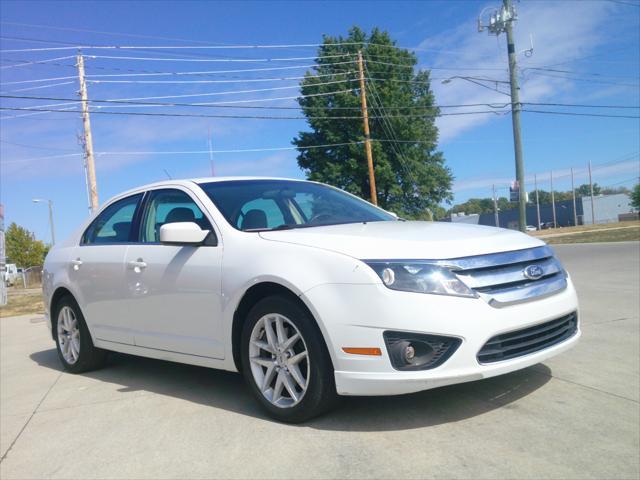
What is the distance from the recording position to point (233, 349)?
3803 millimetres

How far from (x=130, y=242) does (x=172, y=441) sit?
203 cm

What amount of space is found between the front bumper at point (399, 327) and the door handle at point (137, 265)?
1.90 metres

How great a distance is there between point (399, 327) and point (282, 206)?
1769 mm

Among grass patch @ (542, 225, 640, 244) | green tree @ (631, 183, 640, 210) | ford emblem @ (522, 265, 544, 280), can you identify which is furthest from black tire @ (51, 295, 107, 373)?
green tree @ (631, 183, 640, 210)

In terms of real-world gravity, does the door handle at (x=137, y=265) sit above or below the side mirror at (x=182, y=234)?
below

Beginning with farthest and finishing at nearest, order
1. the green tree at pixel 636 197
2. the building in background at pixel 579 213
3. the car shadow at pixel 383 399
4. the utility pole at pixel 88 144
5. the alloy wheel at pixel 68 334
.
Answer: the building in background at pixel 579 213 → the green tree at pixel 636 197 → the utility pole at pixel 88 144 → the alloy wheel at pixel 68 334 → the car shadow at pixel 383 399

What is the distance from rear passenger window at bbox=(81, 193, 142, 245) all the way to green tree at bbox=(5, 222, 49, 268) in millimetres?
65416

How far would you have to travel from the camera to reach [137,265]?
4.57m

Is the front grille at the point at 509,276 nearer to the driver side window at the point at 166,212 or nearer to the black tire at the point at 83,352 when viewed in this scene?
the driver side window at the point at 166,212

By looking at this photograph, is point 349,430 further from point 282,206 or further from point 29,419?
point 29,419

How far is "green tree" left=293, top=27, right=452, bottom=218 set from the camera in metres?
36.1

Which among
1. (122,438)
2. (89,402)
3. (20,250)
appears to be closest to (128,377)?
(89,402)

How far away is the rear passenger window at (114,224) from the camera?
16.6ft

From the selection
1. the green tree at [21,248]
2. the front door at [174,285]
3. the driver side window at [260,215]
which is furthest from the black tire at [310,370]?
the green tree at [21,248]
